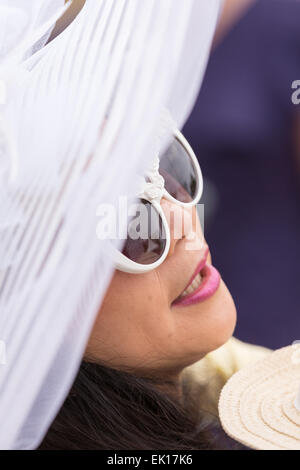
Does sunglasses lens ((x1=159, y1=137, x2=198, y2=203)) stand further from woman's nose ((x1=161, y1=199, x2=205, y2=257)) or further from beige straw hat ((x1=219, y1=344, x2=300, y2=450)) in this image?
beige straw hat ((x1=219, y1=344, x2=300, y2=450))

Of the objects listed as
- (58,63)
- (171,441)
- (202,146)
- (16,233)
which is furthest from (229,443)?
(202,146)

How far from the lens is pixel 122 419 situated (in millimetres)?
1124

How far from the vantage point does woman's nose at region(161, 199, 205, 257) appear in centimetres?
111

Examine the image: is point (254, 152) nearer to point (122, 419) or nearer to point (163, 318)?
point (163, 318)

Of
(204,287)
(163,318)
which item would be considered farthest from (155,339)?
(204,287)

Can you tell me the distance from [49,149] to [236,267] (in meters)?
1.08

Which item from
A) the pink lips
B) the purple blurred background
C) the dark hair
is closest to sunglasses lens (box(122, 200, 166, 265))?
the pink lips

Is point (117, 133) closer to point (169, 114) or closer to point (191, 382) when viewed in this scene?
point (169, 114)

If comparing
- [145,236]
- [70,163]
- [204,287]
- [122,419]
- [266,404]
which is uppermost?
[70,163]

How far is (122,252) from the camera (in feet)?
3.36

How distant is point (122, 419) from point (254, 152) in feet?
2.86

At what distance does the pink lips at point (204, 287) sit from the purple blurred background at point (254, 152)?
0.58 meters

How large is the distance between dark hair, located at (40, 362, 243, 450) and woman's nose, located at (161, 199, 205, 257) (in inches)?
10.2

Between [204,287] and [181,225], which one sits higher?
[181,225]
